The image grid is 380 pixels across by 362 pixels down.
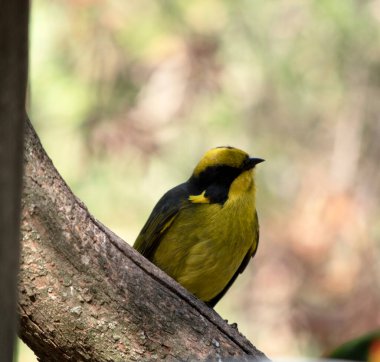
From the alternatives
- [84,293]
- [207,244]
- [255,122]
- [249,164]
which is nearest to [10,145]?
[84,293]

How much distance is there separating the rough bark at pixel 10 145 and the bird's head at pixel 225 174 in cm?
288

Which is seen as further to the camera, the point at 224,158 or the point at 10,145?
the point at 224,158

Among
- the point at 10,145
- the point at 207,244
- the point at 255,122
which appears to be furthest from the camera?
the point at 255,122

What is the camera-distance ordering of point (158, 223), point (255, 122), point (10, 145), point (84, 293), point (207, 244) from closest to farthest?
point (10, 145)
point (84, 293)
point (207, 244)
point (158, 223)
point (255, 122)

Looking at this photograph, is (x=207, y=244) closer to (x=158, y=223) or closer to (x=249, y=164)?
(x=158, y=223)

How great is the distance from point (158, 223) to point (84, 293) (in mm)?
→ 1414

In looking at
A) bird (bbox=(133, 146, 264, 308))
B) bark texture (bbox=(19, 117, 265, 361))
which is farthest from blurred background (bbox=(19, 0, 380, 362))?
bark texture (bbox=(19, 117, 265, 361))

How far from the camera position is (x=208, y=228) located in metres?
3.83

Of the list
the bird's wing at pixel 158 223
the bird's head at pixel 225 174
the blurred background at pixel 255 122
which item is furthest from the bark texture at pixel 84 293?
the blurred background at pixel 255 122

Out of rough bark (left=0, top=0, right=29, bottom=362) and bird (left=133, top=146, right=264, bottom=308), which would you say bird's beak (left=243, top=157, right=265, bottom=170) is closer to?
bird (left=133, top=146, right=264, bottom=308)

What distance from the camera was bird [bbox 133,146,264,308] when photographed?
12.5 ft

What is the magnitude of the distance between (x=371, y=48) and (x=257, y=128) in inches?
44.9

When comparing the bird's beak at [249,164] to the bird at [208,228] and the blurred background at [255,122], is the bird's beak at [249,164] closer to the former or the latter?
the bird at [208,228]

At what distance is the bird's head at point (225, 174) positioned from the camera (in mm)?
3955
